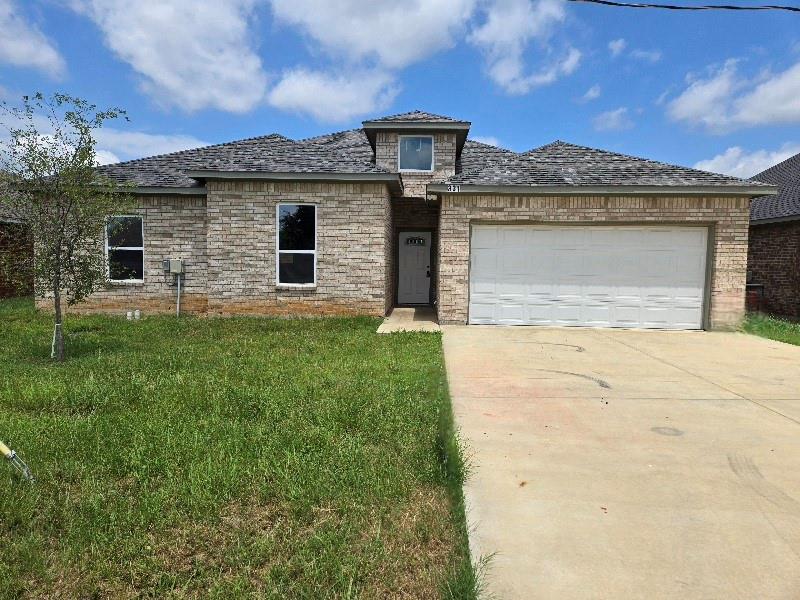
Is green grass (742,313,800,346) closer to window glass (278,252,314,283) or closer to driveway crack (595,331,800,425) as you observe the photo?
driveway crack (595,331,800,425)

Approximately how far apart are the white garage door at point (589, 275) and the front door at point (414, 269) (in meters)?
5.11

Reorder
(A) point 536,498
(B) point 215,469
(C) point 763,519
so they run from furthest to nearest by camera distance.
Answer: (B) point 215,469
(A) point 536,498
(C) point 763,519

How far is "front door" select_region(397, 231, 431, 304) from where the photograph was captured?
16266 millimetres

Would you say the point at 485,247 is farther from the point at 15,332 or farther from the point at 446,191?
the point at 15,332

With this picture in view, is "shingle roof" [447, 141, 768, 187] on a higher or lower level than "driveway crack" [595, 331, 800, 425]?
higher

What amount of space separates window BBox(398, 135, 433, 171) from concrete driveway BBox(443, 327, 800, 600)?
840cm

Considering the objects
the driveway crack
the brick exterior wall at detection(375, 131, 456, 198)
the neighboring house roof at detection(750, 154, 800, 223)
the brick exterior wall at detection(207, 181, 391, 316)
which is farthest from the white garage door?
the neighboring house roof at detection(750, 154, 800, 223)

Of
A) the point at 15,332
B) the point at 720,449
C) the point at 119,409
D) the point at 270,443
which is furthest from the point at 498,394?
the point at 15,332

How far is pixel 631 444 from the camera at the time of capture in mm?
4121

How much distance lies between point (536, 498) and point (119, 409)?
388 centimetres

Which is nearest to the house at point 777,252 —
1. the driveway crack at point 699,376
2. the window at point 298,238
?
the driveway crack at point 699,376

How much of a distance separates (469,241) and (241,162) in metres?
5.88

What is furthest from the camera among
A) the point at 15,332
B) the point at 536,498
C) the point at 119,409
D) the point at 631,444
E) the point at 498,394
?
the point at 15,332

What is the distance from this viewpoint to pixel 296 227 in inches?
462
